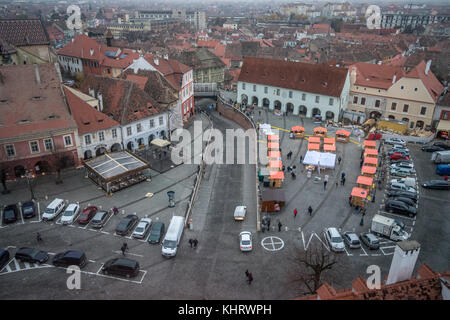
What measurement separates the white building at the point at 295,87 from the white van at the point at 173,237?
4321 cm

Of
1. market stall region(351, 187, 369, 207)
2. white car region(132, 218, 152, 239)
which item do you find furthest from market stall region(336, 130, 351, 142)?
white car region(132, 218, 152, 239)

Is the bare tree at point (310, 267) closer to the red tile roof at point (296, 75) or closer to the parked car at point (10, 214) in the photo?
the parked car at point (10, 214)

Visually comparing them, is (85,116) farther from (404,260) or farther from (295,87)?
(404,260)

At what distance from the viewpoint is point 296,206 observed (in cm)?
4191

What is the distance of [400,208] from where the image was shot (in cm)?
3959

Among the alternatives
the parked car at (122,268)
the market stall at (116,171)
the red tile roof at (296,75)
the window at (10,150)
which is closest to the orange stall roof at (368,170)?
the red tile roof at (296,75)

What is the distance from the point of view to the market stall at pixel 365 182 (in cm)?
4322

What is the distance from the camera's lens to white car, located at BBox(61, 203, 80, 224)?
3753 cm

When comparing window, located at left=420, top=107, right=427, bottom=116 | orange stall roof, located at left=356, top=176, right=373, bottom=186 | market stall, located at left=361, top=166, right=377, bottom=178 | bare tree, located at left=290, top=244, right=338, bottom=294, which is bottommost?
bare tree, located at left=290, top=244, right=338, bottom=294

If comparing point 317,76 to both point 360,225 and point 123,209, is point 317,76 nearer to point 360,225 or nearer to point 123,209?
point 360,225

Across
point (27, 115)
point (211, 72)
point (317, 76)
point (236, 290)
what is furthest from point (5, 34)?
point (236, 290)

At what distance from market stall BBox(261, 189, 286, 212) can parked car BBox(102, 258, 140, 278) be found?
15.7 meters

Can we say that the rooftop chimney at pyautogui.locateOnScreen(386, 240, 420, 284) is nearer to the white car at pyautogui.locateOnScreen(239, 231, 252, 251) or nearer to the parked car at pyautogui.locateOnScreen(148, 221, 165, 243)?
the white car at pyautogui.locateOnScreen(239, 231, 252, 251)
